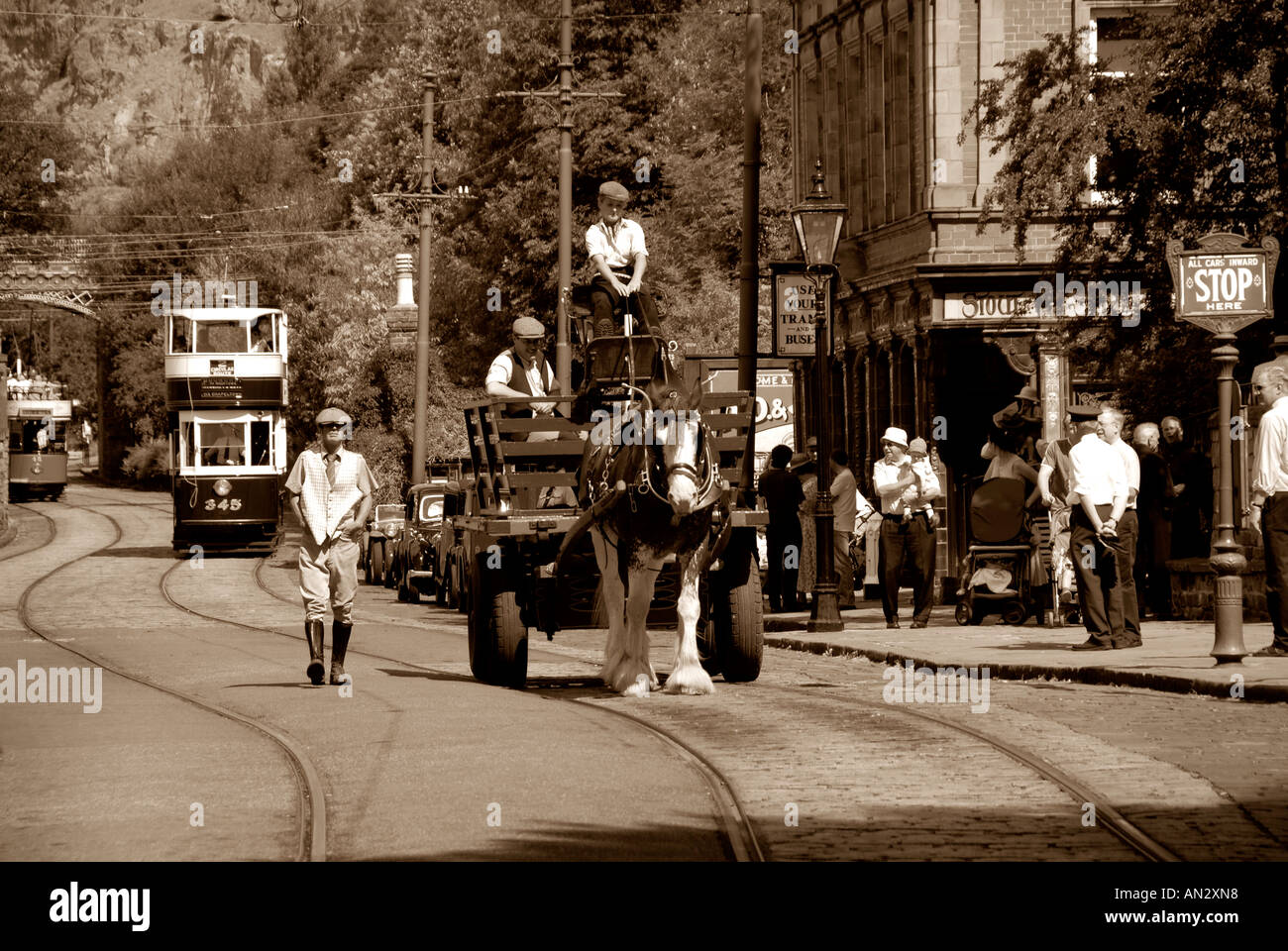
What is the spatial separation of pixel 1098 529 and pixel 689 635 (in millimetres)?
4242

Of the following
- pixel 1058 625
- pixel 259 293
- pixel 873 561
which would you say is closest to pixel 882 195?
pixel 873 561

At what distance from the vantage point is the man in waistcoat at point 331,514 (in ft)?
51.2

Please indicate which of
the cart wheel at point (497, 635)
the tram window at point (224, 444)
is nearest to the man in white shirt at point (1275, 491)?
the cart wheel at point (497, 635)

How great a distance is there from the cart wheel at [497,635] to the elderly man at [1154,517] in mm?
7108

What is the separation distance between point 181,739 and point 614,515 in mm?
3369

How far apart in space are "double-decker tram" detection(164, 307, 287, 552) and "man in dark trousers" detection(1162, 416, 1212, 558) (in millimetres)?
25734

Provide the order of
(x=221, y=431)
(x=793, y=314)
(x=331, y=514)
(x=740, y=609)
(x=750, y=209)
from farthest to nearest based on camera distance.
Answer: (x=221, y=431) → (x=793, y=314) → (x=750, y=209) → (x=740, y=609) → (x=331, y=514)

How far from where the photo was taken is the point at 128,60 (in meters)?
191

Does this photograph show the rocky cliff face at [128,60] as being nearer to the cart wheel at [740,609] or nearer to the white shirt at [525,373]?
the white shirt at [525,373]

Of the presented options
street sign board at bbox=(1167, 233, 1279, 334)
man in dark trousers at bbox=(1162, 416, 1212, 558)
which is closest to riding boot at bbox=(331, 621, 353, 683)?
street sign board at bbox=(1167, 233, 1279, 334)

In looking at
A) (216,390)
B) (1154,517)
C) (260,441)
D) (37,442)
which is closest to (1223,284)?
(1154,517)

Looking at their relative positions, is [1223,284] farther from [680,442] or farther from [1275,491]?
[680,442]

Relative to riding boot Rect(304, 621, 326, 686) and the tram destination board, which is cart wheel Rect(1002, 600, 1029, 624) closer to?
riding boot Rect(304, 621, 326, 686)

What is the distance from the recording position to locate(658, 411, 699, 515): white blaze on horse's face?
14.3 meters
